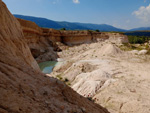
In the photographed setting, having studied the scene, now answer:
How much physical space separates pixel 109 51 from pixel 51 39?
13.8 metres

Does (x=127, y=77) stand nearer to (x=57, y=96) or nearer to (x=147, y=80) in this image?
(x=147, y=80)

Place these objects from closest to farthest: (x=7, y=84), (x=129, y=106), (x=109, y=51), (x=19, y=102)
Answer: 1. (x=19, y=102)
2. (x=7, y=84)
3. (x=129, y=106)
4. (x=109, y=51)

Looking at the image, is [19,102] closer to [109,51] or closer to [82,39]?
[109,51]

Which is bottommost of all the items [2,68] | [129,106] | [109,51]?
[129,106]

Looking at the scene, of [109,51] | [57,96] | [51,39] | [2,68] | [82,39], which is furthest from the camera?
[82,39]

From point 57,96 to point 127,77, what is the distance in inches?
279

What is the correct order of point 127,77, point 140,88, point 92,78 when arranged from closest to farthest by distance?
point 140,88
point 92,78
point 127,77

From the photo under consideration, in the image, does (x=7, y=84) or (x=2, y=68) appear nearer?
(x=7, y=84)

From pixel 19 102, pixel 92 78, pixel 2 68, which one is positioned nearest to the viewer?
pixel 19 102

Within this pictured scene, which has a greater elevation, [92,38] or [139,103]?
[92,38]

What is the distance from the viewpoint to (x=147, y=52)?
54.6ft

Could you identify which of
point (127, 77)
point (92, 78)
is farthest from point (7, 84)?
point (127, 77)

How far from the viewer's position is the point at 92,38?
30016 mm

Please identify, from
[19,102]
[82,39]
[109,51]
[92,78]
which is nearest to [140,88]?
[92,78]
